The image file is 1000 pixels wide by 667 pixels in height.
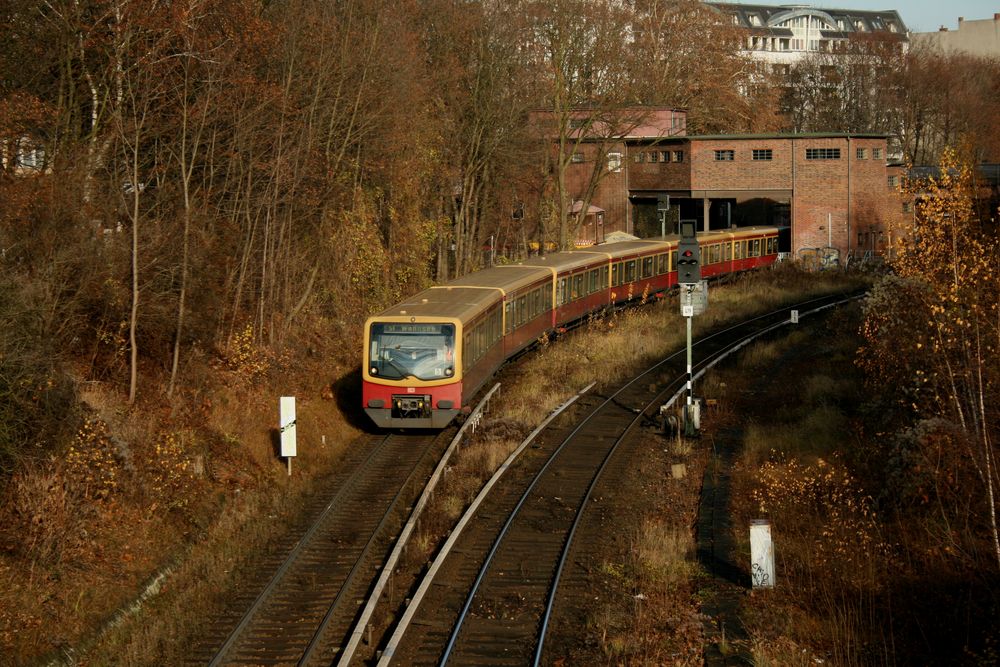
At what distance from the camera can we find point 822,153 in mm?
48094

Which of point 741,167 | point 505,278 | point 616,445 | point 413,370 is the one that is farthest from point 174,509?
point 741,167

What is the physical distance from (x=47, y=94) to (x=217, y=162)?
3.57m

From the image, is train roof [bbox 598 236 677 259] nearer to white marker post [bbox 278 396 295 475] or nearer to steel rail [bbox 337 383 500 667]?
steel rail [bbox 337 383 500 667]

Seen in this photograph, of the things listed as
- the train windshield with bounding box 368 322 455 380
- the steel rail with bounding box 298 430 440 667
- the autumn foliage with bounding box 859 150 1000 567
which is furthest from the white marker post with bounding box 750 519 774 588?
the train windshield with bounding box 368 322 455 380

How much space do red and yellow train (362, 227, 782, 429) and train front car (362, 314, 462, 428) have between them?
2 cm

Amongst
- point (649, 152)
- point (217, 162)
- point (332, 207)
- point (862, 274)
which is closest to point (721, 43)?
point (649, 152)

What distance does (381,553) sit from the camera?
45.9ft

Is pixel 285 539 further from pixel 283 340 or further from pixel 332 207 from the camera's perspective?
pixel 332 207

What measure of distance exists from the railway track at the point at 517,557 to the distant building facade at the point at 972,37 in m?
87.7

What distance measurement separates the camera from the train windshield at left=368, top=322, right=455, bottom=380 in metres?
18.7

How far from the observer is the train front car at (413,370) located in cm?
1862

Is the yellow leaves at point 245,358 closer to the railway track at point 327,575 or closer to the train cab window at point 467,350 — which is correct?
the railway track at point 327,575

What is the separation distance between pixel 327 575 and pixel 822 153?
130 ft

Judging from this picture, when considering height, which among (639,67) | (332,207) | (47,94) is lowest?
(332,207)
